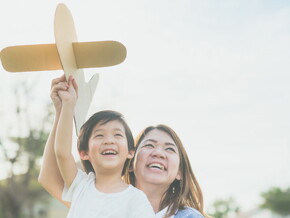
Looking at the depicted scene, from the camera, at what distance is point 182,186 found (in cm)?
305

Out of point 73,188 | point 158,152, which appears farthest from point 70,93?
point 158,152

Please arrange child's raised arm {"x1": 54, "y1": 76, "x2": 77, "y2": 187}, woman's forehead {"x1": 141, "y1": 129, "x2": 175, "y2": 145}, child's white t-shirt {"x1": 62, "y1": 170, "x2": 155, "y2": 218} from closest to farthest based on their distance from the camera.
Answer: child's white t-shirt {"x1": 62, "y1": 170, "x2": 155, "y2": 218}, child's raised arm {"x1": 54, "y1": 76, "x2": 77, "y2": 187}, woman's forehead {"x1": 141, "y1": 129, "x2": 175, "y2": 145}

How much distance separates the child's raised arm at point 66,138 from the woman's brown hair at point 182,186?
36.8 inches

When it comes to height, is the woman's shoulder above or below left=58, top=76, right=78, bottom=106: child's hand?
below

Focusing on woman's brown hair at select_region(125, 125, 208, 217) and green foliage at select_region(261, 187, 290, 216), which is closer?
woman's brown hair at select_region(125, 125, 208, 217)

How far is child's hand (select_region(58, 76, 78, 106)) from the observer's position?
2.04 metres

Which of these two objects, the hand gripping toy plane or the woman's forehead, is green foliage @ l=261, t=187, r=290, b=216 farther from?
the hand gripping toy plane

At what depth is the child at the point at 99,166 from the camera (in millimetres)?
1924

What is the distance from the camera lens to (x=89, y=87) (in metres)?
2.41

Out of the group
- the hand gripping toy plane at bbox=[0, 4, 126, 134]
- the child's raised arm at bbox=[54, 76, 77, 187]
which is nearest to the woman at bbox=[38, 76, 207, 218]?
the hand gripping toy plane at bbox=[0, 4, 126, 134]

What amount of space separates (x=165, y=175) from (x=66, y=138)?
1034 millimetres

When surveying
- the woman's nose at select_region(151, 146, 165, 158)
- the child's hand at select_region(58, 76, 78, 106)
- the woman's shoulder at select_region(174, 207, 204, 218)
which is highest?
the child's hand at select_region(58, 76, 78, 106)

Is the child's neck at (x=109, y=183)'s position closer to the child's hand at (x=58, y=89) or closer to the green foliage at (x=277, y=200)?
the child's hand at (x=58, y=89)

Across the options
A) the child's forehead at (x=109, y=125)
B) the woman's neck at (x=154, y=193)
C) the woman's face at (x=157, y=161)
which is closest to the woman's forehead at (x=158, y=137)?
the woman's face at (x=157, y=161)
